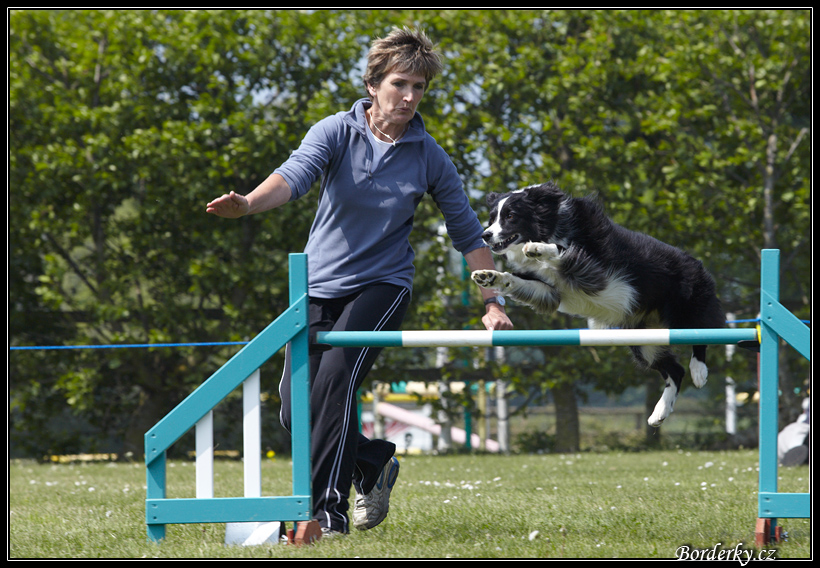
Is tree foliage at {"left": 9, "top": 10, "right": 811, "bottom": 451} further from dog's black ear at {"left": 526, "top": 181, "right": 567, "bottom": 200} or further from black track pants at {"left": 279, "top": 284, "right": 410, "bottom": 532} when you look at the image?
black track pants at {"left": 279, "top": 284, "right": 410, "bottom": 532}

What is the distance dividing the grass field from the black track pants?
0.14 m

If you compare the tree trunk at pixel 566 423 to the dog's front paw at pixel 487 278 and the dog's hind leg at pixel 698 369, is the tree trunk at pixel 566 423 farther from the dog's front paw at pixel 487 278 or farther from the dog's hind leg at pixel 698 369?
the dog's front paw at pixel 487 278

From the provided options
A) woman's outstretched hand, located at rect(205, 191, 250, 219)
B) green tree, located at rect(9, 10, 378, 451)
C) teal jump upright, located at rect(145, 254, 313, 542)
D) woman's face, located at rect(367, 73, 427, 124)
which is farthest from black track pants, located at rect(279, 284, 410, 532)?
green tree, located at rect(9, 10, 378, 451)

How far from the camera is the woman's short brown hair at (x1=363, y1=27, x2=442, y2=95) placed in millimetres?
2488

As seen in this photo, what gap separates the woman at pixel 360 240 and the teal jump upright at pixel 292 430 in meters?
0.15

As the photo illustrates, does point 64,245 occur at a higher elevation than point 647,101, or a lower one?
lower

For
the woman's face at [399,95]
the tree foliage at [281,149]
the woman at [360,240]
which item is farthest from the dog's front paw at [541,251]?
the tree foliage at [281,149]

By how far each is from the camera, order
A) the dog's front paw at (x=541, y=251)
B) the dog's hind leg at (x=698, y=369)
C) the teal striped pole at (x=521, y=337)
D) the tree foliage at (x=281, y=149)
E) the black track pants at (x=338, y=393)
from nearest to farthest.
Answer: the teal striped pole at (x=521, y=337) < the black track pants at (x=338, y=393) < the dog's front paw at (x=541, y=251) < the dog's hind leg at (x=698, y=369) < the tree foliage at (x=281, y=149)

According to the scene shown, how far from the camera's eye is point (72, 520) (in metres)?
3.03

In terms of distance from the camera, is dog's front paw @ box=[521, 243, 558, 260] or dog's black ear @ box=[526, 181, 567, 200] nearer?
dog's front paw @ box=[521, 243, 558, 260]

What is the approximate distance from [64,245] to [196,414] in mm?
5284

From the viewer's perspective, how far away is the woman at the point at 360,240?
2.44m

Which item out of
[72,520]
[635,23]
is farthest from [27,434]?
[635,23]

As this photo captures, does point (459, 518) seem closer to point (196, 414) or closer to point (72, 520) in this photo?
point (196, 414)
